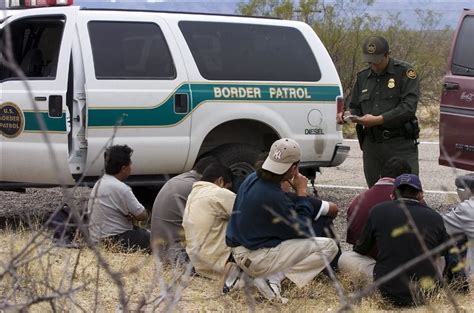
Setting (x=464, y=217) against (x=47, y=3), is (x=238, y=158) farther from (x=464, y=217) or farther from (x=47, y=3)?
(x=464, y=217)

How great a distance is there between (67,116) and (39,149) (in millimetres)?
341

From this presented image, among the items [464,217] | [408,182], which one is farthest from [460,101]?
[408,182]

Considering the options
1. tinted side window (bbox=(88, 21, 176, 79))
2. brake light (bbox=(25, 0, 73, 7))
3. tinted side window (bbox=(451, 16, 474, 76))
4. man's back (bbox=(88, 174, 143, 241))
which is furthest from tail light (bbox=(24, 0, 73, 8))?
tinted side window (bbox=(451, 16, 474, 76))

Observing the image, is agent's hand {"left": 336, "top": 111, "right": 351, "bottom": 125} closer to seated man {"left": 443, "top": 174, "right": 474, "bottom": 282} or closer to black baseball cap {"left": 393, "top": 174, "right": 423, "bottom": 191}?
seated man {"left": 443, "top": 174, "right": 474, "bottom": 282}

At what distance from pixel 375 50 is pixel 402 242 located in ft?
7.47

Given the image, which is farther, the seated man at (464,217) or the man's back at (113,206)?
the man's back at (113,206)

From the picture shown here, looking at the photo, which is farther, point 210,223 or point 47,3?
point 47,3

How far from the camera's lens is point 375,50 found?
23.5ft

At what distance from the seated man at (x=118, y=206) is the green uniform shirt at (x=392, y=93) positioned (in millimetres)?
2032

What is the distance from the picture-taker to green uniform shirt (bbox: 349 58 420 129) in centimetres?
722

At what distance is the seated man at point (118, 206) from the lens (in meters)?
6.64

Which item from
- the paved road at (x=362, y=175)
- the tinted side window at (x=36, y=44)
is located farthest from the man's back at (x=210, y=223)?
the paved road at (x=362, y=175)

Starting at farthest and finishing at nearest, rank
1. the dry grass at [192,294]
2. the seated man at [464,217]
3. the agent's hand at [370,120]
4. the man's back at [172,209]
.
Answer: the agent's hand at [370,120] < the man's back at [172,209] < the seated man at [464,217] < the dry grass at [192,294]

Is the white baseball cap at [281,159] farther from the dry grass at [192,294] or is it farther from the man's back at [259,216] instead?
the dry grass at [192,294]
